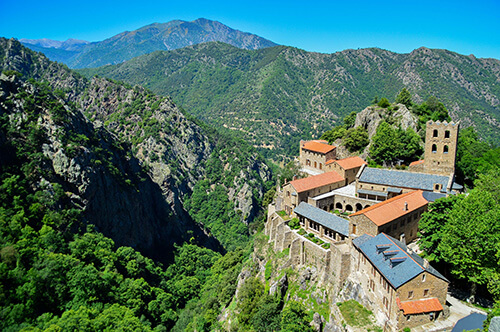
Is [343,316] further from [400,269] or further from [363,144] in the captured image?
[363,144]

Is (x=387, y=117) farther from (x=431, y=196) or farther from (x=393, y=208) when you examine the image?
(x=393, y=208)

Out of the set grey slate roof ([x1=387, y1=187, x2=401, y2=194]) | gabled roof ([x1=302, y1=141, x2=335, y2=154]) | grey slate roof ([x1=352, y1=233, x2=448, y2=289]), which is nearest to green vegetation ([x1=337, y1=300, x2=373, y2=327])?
grey slate roof ([x1=352, y1=233, x2=448, y2=289])

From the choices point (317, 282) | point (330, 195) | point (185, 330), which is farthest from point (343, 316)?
point (185, 330)

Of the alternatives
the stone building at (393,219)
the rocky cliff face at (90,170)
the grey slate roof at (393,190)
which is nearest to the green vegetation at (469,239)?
the stone building at (393,219)

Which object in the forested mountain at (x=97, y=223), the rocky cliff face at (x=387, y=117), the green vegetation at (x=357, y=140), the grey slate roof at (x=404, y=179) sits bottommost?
the forested mountain at (x=97, y=223)

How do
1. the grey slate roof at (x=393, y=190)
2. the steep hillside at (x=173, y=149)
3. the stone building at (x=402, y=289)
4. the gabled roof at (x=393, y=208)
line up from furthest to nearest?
the steep hillside at (x=173, y=149) → the grey slate roof at (x=393, y=190) → the gabled roof at (x=393, y=208) → the stone building at (x=402, y=289)

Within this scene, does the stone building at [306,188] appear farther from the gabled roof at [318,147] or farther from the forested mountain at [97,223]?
the forested mountain at [97,223]

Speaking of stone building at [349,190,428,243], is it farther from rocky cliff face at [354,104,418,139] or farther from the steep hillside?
the steep hillside
